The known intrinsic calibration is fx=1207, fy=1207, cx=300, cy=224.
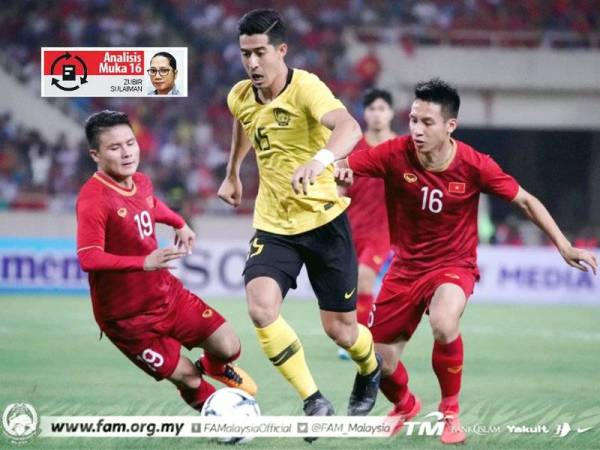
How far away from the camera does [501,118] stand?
2492cm

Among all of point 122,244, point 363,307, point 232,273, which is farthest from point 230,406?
point 232,273

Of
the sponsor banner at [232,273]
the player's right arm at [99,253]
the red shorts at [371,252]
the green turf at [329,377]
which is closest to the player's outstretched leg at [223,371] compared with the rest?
the green turf at [329,377]

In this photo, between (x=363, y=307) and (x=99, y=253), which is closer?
(x=99, y=253)

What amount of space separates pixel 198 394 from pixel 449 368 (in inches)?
54.6

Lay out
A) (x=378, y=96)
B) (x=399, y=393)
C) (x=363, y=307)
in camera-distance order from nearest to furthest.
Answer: (x=399, y=393)
(x=363, y=307)
(x=378, y=96)

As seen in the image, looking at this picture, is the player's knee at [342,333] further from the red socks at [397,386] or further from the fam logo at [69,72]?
the fam logo at [69,72]

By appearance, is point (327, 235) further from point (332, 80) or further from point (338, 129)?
point (332, 80)

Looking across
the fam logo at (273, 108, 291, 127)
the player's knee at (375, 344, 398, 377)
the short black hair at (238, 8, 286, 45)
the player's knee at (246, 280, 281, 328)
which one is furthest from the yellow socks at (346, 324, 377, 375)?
the short black hair at (238, 8, 286, 45)

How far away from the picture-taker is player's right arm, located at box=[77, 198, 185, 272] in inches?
232

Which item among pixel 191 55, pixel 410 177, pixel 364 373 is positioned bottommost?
pixel 364 373

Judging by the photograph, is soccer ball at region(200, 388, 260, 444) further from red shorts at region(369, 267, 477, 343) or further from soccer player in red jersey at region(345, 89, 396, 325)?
soccer player in red jersey at region(345, 89, 396, 325)

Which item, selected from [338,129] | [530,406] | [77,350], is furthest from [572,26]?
[338,129]

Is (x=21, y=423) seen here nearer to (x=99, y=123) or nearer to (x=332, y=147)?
(x=99, y=123)

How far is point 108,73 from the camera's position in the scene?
5746 mm
